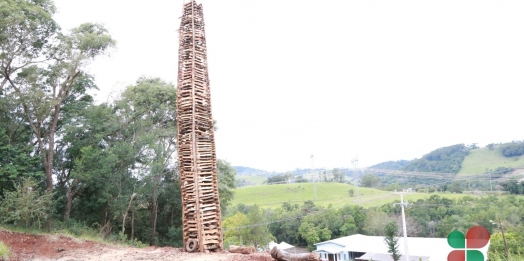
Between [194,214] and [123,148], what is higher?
[123,148]

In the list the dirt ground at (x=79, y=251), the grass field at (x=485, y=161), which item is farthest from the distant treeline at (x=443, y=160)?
the dirt ground at (x=79, y=251)

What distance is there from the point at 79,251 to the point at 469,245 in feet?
18.9

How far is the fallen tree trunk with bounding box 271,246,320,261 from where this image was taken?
261 centimetres

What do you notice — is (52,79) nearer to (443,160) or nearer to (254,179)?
(443,160)

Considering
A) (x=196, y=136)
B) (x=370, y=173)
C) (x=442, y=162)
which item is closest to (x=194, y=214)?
(x=196, y=136)

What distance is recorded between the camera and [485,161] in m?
13.0

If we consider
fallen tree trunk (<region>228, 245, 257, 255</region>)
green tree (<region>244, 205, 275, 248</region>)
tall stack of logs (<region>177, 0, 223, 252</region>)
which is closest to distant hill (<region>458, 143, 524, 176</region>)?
tall stack of logs (<region>177, 0, 223, 252</region>)

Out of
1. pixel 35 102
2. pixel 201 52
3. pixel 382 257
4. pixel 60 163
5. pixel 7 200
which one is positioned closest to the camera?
pixel 201 52

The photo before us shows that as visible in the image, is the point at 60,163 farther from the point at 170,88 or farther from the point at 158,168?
the point at 170,88

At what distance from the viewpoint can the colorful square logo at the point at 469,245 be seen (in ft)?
6.40

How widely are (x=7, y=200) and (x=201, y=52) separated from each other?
6.46 m

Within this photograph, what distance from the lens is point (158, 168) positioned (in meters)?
11.0

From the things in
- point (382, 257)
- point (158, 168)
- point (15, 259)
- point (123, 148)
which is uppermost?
point (123, 148)

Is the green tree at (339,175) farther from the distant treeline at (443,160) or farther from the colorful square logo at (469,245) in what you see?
the colorful square logo at (469,245)
